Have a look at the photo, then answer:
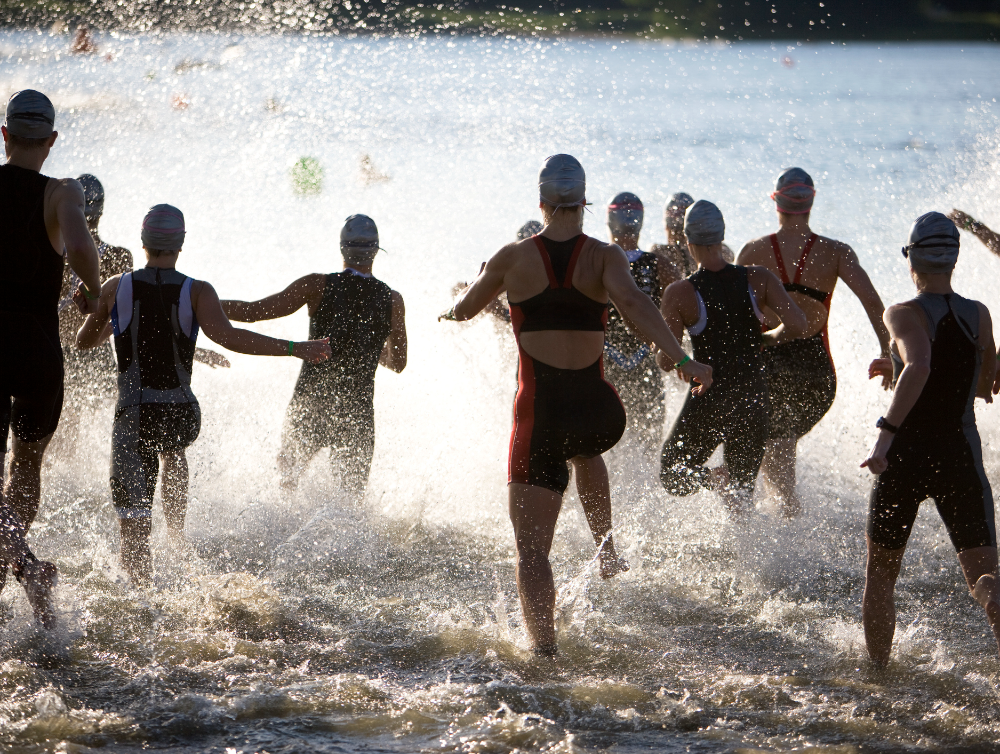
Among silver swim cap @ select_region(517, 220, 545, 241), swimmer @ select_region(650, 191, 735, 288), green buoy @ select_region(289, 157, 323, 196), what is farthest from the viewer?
green buoy @ select_region(289, 157, 323, 196)

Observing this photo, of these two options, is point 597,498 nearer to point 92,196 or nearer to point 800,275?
point 800,275

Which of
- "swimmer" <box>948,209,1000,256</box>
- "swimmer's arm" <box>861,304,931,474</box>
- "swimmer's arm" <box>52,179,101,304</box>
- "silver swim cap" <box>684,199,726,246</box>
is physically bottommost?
"swimmer's arm" <box>861,304,931,474</box>

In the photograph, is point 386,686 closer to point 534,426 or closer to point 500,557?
point 534,426

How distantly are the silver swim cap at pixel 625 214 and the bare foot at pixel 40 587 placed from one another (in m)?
3.62

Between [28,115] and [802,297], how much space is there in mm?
3906

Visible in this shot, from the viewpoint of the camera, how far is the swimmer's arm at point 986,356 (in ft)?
13.0

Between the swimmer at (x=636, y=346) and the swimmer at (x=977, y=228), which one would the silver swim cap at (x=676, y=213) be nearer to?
the swimmer at (x=636, y=346)

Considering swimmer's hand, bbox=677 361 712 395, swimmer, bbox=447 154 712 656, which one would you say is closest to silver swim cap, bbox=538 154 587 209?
swimmer, bbox=447 154 712 656

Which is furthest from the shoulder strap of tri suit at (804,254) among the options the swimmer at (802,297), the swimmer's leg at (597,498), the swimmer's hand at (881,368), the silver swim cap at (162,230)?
the silver swim cap at (162,230)

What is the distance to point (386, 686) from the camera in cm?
424

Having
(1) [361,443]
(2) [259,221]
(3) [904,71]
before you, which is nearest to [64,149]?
(2) [259,221]

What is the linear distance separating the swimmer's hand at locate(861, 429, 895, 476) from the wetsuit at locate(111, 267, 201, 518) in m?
2.90

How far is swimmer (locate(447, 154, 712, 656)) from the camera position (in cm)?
425

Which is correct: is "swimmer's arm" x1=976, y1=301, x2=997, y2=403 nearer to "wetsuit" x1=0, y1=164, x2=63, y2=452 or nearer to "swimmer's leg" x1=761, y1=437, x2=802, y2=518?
"swimmer's leg" x1=761, y1=437, x2=802, y2=518
